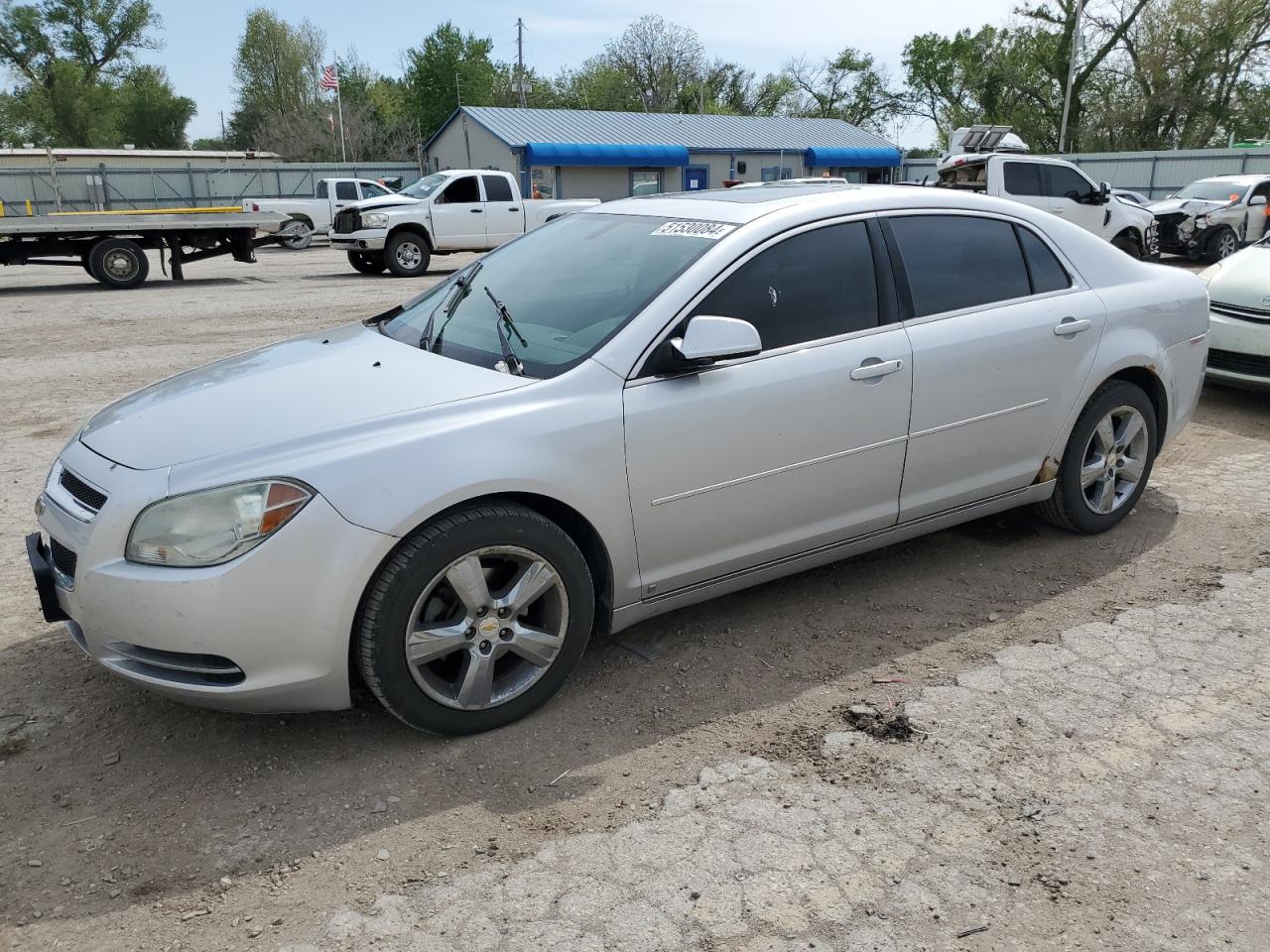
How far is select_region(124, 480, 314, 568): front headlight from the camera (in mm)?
2705

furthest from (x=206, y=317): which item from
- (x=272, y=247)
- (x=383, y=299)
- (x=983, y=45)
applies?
(x=983, y=45)

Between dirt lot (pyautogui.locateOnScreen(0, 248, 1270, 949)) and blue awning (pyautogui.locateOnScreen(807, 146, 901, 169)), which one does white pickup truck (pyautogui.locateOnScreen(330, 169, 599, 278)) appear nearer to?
dirt lot (pyautogui.locateOnScreen(0, 248, 1270, 949))

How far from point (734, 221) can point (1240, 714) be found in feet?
Answer: 7.92

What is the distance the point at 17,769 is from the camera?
9.80 ft

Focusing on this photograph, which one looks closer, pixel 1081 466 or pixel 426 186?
pixel 1081 466

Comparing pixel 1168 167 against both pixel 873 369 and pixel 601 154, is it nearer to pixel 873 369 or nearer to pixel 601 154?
pixel 601 154

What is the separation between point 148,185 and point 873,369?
39.1m

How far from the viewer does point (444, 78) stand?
214ft

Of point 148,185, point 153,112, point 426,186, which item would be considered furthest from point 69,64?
point 426,186

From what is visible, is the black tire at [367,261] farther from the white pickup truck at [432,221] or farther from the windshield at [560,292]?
the windshield at [560,292]

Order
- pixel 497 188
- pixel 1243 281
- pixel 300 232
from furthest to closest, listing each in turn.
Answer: pixel 300 232 < pixel 497 188 < pixel 1243 281

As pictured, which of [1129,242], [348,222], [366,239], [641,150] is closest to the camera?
[1129,242]

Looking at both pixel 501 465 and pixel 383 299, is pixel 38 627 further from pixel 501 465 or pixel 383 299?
pixel 383 299

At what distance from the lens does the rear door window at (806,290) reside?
353cm
